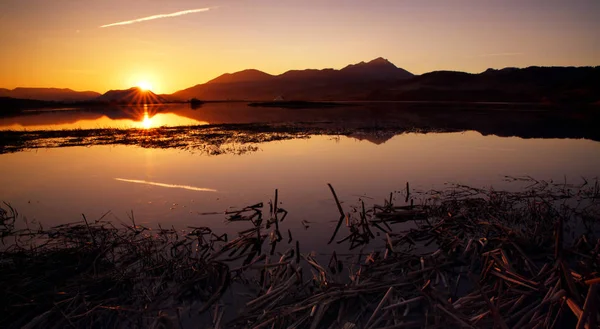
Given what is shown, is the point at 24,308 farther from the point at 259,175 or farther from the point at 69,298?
the point at 259,175

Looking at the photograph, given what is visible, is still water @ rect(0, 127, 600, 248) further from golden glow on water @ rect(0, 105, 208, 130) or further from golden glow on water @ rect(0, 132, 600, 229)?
golden glow on water @ rect(0, 105, 208, 130)

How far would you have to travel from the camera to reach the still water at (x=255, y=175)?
12.7m

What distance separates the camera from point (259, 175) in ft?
59.7

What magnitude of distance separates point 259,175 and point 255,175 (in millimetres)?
224

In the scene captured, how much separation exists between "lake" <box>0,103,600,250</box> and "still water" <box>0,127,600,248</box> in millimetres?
50

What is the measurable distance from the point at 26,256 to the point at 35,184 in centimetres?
1148

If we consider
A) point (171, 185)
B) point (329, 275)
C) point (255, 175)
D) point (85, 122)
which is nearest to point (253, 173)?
point (255, 175)

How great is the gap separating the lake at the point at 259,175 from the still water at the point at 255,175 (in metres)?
0.05

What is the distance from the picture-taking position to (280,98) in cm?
19262

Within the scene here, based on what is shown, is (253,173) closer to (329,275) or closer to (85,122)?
(329,275)

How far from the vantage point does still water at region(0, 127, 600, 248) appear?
502 inches

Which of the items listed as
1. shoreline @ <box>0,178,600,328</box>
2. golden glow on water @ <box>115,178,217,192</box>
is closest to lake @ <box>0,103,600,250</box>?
golden glow on water @ <box>115,178,217,192</box>

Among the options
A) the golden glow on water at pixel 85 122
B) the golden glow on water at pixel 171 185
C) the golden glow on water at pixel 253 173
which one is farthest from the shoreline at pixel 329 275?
the golden glow on water at pixel 85 122

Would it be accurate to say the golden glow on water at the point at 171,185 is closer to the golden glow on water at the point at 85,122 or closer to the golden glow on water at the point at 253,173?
the golden glow on water at the point at 253,173
